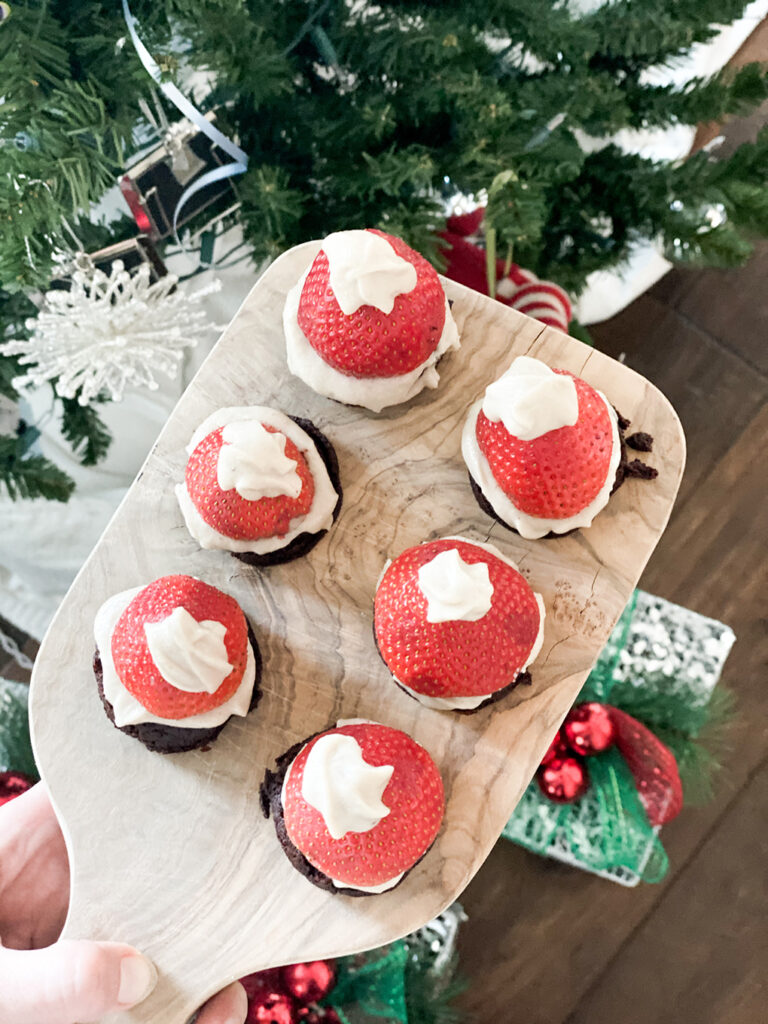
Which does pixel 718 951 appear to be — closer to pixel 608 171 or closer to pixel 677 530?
pixel 677 530

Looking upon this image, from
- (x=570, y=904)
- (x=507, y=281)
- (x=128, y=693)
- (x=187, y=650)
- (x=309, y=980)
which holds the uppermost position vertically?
(x=507, y=281)

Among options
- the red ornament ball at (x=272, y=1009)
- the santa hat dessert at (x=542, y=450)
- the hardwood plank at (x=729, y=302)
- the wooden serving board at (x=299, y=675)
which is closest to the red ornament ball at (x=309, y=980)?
the red ornament ball at (x=272, y=1009)

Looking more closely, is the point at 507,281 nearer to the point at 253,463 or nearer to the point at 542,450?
the point at 542,450

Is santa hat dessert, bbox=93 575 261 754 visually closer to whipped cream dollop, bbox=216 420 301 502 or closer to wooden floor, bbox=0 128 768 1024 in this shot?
whipped cream dollop, bbox=216 420 301 502

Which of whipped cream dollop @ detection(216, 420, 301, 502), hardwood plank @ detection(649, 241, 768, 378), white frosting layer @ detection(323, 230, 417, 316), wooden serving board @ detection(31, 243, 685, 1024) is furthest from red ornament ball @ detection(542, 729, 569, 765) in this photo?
hardwood plank @ detection(649, 241, 768, 378)

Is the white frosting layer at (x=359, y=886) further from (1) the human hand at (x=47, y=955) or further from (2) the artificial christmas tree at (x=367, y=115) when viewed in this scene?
(2) the artificial christmas tree at (x=367, y=115)

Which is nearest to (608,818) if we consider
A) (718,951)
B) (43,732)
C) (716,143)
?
(718,951)

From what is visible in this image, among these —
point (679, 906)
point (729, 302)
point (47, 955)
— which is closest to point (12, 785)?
point (47, 955)
